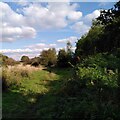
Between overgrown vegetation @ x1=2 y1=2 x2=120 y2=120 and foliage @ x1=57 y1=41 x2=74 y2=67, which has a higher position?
foliage @ x1=57 y1=41 x2=74 y2=67

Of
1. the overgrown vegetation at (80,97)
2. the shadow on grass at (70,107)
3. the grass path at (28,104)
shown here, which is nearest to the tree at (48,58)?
the overgrown vegetation at (80,97)

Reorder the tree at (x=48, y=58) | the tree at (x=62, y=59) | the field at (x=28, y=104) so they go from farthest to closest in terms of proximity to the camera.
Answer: the tree at (x=48, y=58)
the tree at (x=62, y=59)
the field at (x=28, y=104)

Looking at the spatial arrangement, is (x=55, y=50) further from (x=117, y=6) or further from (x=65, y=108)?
(x=65, y=108)

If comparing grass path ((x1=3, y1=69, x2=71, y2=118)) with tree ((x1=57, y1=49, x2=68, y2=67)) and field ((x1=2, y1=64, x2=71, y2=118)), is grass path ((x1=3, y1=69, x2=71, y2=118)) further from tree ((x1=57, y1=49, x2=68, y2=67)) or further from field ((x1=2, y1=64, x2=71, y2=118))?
tree ((x1=57, y1=49, x2=68, y2=67))

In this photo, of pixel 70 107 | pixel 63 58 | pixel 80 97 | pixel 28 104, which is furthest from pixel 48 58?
pixel 70 107

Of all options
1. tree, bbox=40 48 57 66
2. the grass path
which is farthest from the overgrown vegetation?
tree, bbox=40 48 57 66

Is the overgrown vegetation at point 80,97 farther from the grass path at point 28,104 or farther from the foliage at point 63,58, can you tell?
the foliage at point 63,58

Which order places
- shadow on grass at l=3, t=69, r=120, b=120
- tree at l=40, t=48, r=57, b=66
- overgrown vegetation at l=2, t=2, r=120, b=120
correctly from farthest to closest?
1. tree at l=40, t=48, r=57, b=66
2. overgrown vegetation at l=2, t=2, r=120, b=120
3. shadow on grass at l=3, t=69, r=120, b=120

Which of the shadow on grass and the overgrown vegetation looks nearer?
the shadow on grass

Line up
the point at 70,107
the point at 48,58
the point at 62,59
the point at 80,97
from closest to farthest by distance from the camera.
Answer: the point at 70,107, the point at 80,97, the point at 62,59, the point at 48,58

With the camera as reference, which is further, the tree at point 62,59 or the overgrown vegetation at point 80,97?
the tree at point 62,59

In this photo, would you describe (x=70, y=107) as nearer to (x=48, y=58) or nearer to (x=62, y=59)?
(x=62, y=59)

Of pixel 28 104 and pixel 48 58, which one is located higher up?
pixel 48 58

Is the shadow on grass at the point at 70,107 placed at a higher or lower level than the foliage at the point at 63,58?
lower
